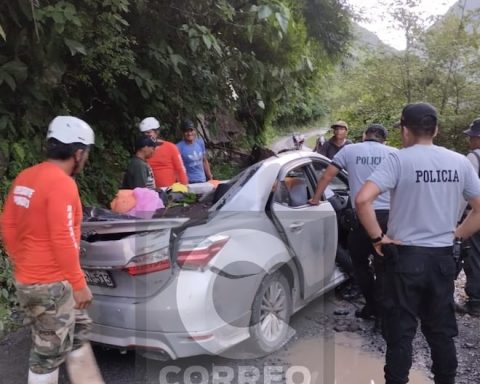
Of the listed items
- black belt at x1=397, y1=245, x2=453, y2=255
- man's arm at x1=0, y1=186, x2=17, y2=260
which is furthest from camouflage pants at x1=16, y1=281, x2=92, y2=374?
black belt at x1=397, y1=245, x2=453, y2=255

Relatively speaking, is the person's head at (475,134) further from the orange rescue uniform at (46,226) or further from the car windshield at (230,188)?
the orange rescue uniform at (46,226)

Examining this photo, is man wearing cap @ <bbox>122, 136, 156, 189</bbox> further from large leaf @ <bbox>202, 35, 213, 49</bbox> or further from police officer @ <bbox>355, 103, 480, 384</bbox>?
police officer @ <bbox>355, 103, 480, 384</bbox>

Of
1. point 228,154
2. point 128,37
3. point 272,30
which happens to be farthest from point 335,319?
point 228,154

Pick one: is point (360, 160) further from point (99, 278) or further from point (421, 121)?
point (99, 278)

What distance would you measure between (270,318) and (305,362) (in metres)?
0.41

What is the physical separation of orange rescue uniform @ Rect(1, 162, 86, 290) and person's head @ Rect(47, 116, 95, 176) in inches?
2.7

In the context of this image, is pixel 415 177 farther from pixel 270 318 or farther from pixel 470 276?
pixel 470 276

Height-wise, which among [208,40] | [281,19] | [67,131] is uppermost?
[281,19]

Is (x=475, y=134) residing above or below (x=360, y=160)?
above

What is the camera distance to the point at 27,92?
5.44 metres

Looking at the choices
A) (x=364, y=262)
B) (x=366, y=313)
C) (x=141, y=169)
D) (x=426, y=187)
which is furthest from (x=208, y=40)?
(x=426, y=187)

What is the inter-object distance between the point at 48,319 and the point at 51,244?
0.42 metres

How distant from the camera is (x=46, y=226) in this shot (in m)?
2.52

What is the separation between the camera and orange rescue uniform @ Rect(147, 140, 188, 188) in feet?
18.8
